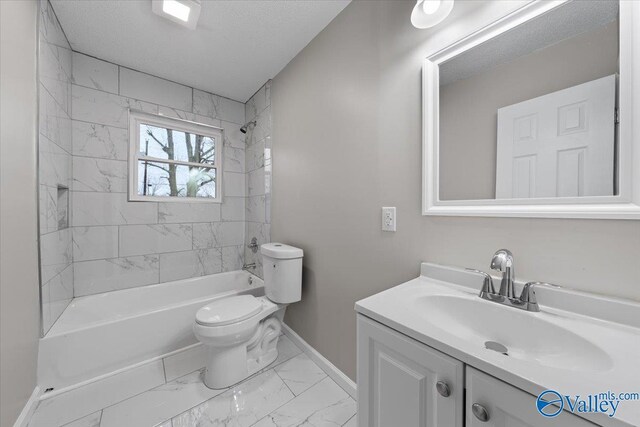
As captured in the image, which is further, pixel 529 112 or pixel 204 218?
pixel 204 218

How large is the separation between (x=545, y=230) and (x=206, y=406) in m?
1.85

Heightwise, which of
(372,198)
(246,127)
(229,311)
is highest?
(246,127)

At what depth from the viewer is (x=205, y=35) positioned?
174cm

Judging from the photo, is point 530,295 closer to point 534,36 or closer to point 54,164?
point 534,36

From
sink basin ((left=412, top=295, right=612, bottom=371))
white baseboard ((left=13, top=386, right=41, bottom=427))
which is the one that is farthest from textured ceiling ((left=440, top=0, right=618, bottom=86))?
white baseboard ((left=13, top=386, right=41, bottom=427))

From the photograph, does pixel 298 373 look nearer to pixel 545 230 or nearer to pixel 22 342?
pixel 22 342

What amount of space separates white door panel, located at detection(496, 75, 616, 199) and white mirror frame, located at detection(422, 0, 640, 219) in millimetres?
25

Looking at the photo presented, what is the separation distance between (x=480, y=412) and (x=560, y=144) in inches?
33.0

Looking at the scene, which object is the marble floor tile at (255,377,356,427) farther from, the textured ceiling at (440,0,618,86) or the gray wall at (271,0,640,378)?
the textured ceiling at (440,0,618,86)

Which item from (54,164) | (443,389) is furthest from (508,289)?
(54,164)

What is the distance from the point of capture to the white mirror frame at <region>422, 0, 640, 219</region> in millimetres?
638

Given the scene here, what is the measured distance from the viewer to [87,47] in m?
1.90

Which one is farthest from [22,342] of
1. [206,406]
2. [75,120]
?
[75,120]

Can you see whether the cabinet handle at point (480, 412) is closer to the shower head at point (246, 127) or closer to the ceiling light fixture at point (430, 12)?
the ceiling light fixture at point (430, 12)
